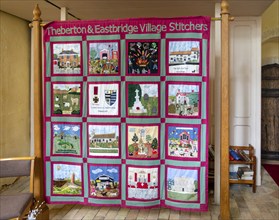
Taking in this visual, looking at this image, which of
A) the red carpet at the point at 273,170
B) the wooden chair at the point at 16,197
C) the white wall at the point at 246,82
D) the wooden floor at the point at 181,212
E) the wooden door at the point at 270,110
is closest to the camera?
the wooden chair at the point at 16,197

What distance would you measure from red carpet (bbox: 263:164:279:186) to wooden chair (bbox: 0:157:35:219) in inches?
150

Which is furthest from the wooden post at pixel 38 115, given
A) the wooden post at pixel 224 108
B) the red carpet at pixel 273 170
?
the red carpet at pixel 273 170

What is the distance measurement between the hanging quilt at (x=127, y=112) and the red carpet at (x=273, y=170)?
258 centimetres

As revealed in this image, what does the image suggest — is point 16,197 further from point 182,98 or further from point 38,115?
point 182,98

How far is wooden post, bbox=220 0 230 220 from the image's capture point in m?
3.19

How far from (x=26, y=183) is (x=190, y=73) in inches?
125

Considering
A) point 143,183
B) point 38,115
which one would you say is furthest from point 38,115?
point 143,183

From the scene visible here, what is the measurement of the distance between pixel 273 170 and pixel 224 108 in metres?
3.13

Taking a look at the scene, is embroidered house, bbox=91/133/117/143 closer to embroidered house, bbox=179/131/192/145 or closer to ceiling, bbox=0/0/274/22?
embroidered house, bbox=179/131/192/145

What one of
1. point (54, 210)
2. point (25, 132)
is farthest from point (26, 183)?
point (54, 210)

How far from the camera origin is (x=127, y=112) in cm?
334

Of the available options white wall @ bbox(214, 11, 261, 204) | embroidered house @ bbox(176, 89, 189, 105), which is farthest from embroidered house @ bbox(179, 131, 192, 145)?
white wall @ bbox(214, 11, 261, 204)

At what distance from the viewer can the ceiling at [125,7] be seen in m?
4.07

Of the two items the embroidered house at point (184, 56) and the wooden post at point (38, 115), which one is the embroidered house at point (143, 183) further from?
the embroidered house at point (184, 56)
